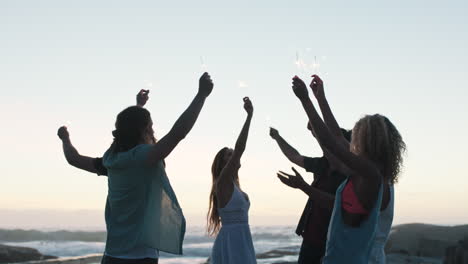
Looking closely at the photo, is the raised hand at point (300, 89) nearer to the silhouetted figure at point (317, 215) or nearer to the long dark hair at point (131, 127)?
the long dark hair at point (131, 127)

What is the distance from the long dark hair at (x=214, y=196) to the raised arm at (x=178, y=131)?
287cm

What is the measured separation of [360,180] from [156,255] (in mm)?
1503

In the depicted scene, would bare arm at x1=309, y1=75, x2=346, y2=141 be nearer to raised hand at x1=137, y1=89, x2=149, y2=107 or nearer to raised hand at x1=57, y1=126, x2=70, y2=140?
raised hand at x1=137, y1=89, x2=149, y2=107

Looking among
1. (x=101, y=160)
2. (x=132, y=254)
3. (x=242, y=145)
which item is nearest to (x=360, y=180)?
(x=132, y=254)

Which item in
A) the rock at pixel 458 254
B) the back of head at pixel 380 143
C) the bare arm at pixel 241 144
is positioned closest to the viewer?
the back of head at pixel 380 143

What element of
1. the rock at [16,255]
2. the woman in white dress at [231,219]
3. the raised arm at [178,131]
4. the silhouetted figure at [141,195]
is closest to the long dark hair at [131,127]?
the silhouetted figure at [141,195]

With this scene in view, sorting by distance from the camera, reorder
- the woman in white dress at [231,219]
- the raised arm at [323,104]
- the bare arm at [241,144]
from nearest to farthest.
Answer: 1. the raised arm at [323,104]
2. the bare arm at [241,144]
3. the woman in white dress at [231,219]

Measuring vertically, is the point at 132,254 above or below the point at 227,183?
below

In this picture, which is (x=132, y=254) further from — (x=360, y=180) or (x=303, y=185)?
(x=360, y=180)

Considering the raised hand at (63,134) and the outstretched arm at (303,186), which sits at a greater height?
the raised hand at (63,134)

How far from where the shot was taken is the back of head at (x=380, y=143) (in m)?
3.80

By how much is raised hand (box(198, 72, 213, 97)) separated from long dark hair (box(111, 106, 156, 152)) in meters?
0.51

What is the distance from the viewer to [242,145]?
236 inches

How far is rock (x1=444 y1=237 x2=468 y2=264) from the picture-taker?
11.9m
